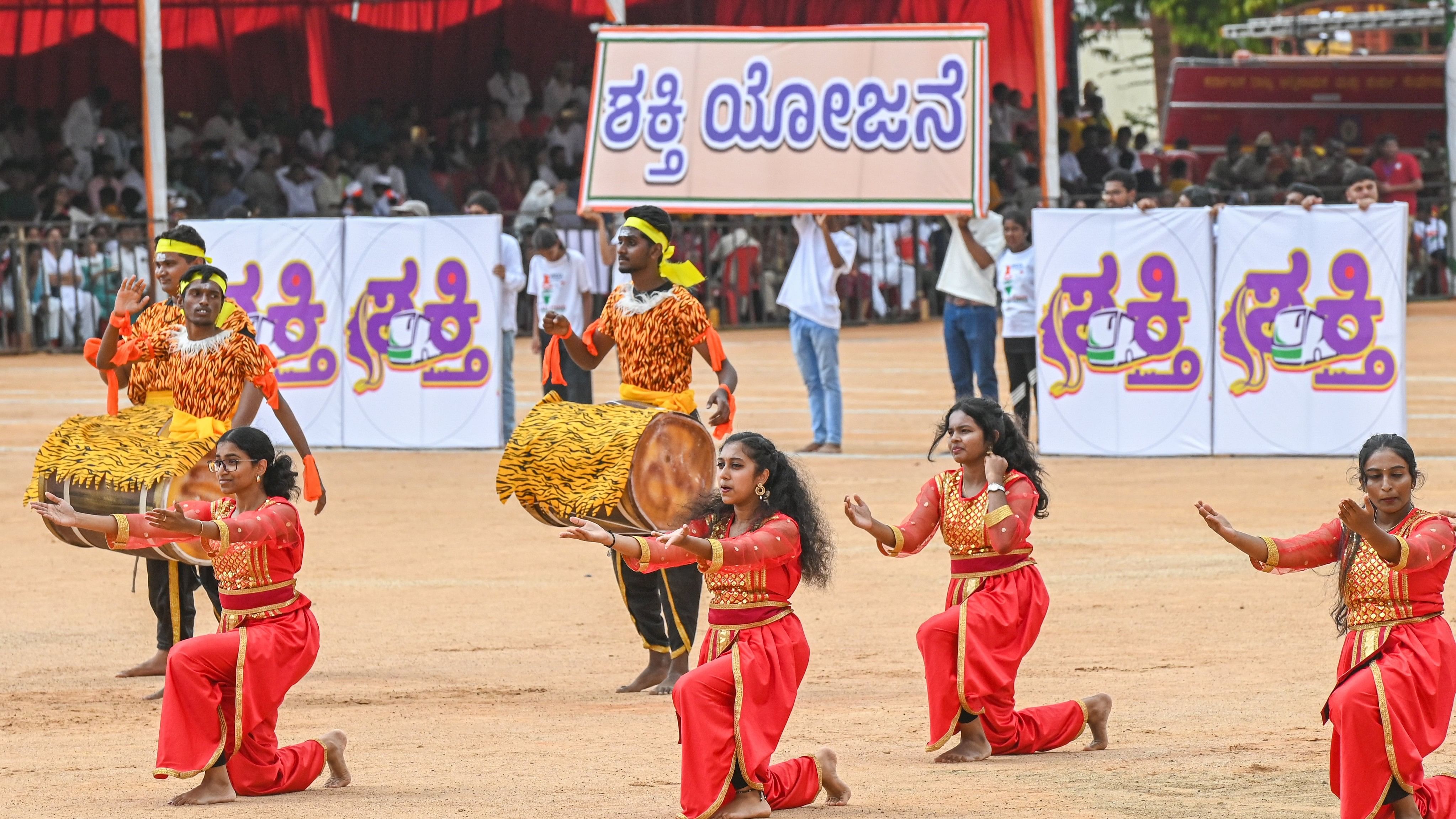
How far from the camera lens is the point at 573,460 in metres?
8.55

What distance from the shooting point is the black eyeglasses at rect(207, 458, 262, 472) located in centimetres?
722

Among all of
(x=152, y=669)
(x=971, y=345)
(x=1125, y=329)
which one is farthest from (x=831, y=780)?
(x=971, y=345)

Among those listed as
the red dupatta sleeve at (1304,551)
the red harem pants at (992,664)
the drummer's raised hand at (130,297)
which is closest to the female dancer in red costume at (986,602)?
the red harem pants at (992,664)

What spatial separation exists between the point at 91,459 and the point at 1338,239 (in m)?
8.75

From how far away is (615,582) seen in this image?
1171 cm

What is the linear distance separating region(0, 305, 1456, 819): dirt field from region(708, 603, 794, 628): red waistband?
57cm

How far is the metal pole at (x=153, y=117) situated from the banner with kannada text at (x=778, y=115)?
6.56 meters

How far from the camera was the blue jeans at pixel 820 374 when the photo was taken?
1584 centimetres

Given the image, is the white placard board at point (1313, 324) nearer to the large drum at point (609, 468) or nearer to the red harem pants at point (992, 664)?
the large drum at point (609, 468)

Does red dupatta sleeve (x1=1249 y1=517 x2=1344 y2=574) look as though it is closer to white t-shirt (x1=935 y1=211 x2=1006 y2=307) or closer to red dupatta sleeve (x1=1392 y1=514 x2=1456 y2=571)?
red dupatta sleeve (x1=1392 y1=514 x2=1456 y2=571)

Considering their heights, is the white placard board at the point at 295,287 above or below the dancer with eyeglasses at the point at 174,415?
above

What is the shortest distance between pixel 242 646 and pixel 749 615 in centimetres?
159

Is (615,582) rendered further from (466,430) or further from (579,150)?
(579,150)

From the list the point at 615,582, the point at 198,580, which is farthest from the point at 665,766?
the point at 615,582
